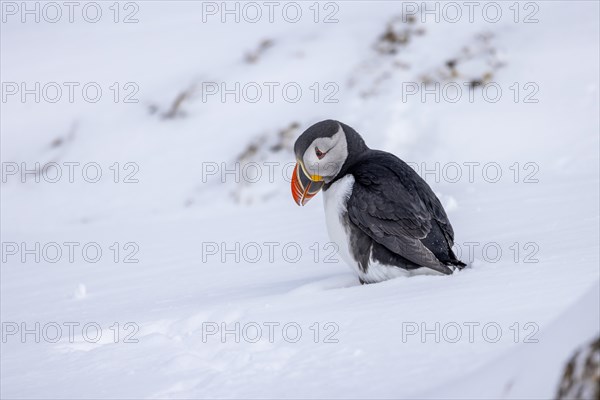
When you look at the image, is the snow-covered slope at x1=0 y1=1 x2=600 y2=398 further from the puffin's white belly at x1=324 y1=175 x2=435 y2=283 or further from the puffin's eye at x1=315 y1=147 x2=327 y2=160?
the puffin's eye at x1=315 y1=147 x2=327 y2=160

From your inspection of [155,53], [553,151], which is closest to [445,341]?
[553,151]

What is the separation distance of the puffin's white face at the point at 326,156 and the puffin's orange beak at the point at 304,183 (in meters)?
0.01

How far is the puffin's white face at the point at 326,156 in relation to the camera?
4.10 meters

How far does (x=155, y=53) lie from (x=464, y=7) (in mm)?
3436

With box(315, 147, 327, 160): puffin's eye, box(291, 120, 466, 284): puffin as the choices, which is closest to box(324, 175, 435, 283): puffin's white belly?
box(291, 120, 466, 284): puffin

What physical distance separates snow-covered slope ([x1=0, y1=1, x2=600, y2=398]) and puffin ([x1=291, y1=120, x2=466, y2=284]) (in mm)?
212

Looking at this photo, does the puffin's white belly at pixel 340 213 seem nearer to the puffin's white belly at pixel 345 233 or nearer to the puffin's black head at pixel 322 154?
the puffin's white belly at pixel 345 233

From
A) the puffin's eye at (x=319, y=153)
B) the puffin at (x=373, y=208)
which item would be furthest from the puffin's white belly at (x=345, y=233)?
the puffin's eye at (x=319, y=153)

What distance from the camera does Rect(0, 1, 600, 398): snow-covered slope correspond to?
2582 mm

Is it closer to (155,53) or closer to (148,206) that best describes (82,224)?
(148,206)

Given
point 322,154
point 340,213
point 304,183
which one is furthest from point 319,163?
point 340,213

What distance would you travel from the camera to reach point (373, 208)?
3.88 metres

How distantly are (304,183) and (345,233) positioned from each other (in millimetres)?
377

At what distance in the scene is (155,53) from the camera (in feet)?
29.9
